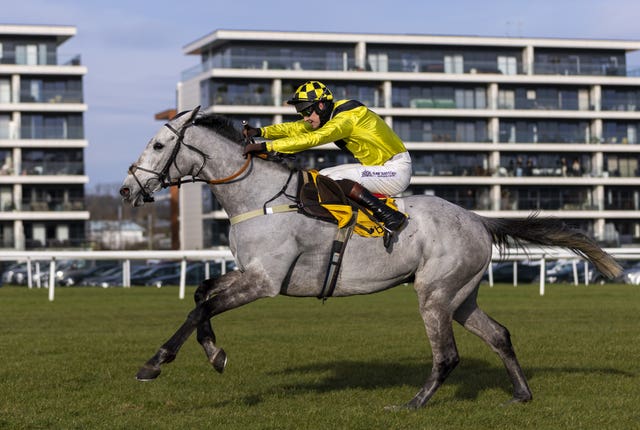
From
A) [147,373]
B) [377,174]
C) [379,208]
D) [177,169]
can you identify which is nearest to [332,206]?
[379,208]

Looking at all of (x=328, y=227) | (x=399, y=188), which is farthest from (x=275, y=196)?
(x=399, y=188)

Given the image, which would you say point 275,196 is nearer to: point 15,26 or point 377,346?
point 377,346

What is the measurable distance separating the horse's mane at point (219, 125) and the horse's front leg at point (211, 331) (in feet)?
3.91

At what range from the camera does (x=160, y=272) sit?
46.7 meters

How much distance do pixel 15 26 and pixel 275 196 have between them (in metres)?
71.7

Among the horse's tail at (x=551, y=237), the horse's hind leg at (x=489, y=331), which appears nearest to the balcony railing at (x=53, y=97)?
the horse's tail at (x=551, y=237)

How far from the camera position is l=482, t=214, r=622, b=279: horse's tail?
10.3m

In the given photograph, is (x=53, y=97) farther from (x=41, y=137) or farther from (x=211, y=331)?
(x=211, y=331)

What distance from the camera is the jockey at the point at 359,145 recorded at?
922 centimetres

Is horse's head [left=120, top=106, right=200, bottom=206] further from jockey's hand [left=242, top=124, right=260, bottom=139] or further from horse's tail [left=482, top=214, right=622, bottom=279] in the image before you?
horse's tail [left=482, top=214, right=622, bottom=279]

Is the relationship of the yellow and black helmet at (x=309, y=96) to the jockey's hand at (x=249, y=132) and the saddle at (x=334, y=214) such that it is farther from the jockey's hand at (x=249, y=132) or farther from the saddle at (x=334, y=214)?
the saddle at (x=334, y=214)

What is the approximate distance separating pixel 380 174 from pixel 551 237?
1.97 meters

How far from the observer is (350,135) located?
30.9 feet

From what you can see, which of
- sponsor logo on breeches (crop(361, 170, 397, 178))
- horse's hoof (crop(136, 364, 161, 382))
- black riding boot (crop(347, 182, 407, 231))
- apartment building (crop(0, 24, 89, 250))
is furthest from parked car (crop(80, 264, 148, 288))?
horse's hoof (crop(136, 364, 161, 382))
